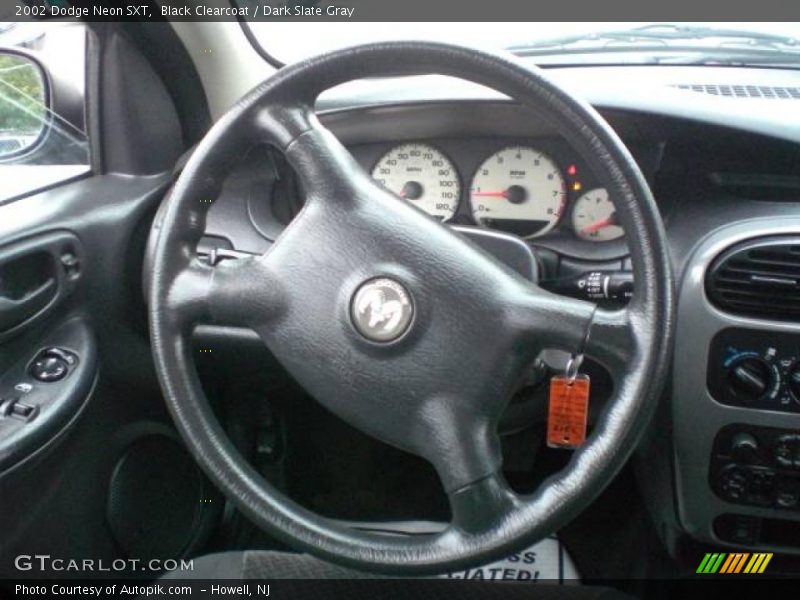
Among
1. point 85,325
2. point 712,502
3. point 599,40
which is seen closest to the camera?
point 712,502

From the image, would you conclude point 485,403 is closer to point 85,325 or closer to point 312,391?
point 312,391

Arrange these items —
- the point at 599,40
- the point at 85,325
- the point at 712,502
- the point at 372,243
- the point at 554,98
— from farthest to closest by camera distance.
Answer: the point at 599,40 < the point at 85,325 < the point at 712,502 < the point at 372,243 < the point at 554,98

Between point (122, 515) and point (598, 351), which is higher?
point (598, 351)

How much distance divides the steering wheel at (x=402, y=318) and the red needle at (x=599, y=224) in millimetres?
499

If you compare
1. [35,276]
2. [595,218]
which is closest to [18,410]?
[35,276]

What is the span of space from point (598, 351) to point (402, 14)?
813mm

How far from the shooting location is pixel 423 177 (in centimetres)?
180

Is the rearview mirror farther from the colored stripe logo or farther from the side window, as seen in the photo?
the colored stripe logo

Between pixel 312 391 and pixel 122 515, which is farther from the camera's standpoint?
pixel 122 515

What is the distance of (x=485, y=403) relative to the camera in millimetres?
1247

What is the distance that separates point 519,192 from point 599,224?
0.15 m

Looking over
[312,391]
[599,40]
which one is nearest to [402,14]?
[599,40]

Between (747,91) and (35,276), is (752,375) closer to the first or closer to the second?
(747,91)

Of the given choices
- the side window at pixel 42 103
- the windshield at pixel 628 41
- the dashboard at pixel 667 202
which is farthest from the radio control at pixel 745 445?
the side window at pixel 42 103
